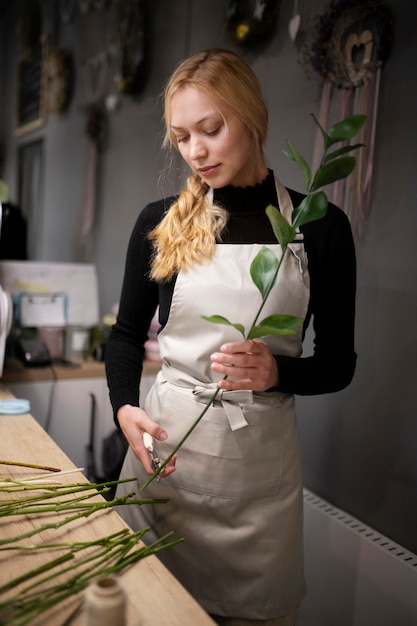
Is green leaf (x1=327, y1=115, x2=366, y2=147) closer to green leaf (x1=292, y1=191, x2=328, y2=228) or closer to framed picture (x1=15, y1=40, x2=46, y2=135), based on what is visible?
green leaf (x1=292, y1=191, x2=328, y2=228)

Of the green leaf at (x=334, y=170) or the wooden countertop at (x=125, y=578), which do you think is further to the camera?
the green leaf at (x=334, y=170)

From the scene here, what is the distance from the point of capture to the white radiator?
1.57 m

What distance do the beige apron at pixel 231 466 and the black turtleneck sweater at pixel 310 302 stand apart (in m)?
0.04

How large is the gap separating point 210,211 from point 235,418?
1.52 feet

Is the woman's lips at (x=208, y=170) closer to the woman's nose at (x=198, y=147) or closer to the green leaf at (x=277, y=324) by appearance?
the woman's nose at (x=198, y=147)

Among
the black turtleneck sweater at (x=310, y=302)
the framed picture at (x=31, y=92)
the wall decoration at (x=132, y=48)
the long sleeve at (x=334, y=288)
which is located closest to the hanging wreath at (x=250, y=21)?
the wall decoration at (x=132, y=48)

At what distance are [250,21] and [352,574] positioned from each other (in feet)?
6.09

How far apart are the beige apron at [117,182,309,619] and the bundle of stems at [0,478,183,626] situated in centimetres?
13

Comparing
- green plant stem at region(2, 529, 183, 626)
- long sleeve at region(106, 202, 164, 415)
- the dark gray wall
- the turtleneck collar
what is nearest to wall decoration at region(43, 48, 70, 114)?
the dark gray wall

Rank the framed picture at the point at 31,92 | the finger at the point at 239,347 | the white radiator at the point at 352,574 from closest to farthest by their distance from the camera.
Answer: the finger at the point at 239,347 < the white radiator at the point at 352,574 < the framed picture at the point at 31,92

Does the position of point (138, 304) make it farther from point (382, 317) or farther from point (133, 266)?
point (382, 317)

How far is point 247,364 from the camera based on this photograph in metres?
1.09

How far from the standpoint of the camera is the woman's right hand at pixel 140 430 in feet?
3.87

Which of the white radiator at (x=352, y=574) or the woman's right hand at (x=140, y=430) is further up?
the woman's right hand at (x=140, y=430)
